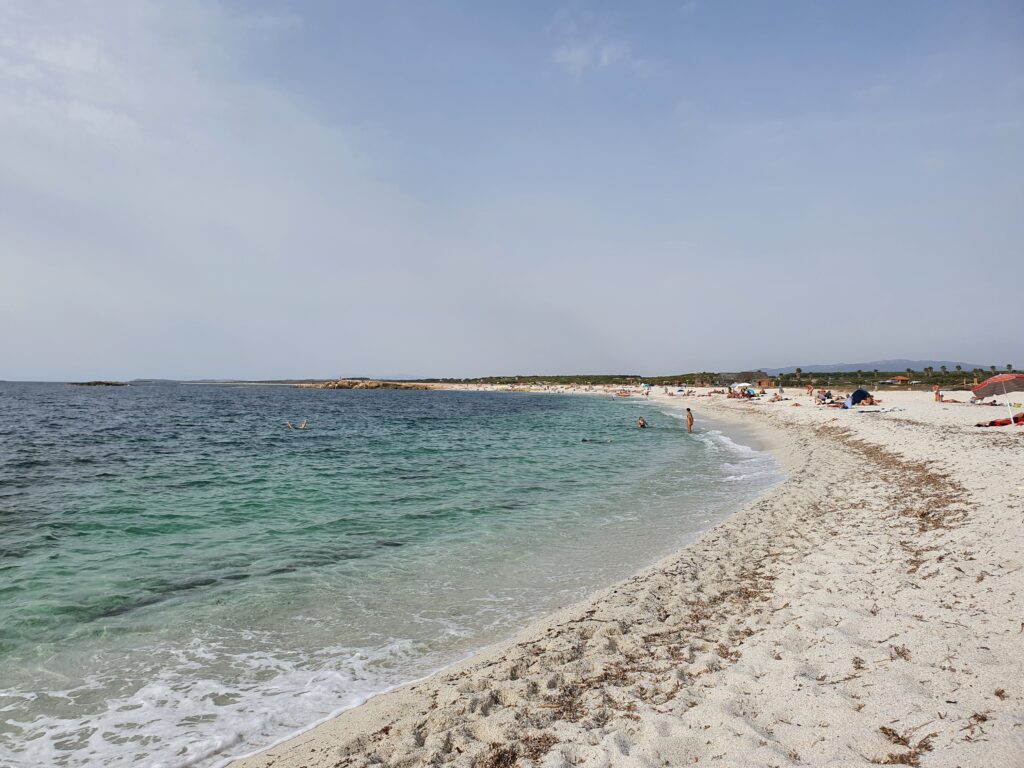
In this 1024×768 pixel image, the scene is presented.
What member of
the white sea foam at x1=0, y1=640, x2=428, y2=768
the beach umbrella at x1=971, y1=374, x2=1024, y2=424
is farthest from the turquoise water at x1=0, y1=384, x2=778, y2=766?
the beach umbrella at x1=971, y1=374, x2=1024, y2=424

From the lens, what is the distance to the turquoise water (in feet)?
17.1

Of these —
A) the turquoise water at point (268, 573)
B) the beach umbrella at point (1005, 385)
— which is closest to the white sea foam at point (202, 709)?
the turquoise water at point (268, 573)

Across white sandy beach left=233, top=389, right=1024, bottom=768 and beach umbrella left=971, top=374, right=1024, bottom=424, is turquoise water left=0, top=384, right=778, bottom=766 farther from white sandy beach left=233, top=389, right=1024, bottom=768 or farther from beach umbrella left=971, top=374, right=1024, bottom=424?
beach umbrella left=971, top=374, right=1024, bottom=424

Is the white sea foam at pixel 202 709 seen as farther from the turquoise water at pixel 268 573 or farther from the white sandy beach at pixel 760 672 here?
the white sandy beach at pixel 760 672

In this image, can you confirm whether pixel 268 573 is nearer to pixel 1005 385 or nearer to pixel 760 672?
pixel 760 672

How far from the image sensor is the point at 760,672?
4770 millimetres

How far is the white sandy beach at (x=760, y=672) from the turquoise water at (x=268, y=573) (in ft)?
3.00

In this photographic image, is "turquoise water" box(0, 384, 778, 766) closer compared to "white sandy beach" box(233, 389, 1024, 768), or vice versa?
"white sandy beach" box(233, 389, 1024, 768)

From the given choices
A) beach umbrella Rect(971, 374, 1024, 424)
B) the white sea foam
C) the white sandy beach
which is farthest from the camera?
beach umbrella Rect(971, 374, 1024, 424)

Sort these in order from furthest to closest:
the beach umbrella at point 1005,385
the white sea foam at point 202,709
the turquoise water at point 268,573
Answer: the beach umbrella at point 1005,385, the turquoise water at point 268,573, the white sea foam at point 202,709

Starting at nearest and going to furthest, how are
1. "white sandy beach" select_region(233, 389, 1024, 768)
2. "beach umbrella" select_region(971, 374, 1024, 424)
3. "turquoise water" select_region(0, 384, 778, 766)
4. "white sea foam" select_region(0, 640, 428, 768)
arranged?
"white sandy beach" select_region(233, 389, 1024, 768) < "white sea foam" select_region(0, 640, 428, 768) < "turquoise water" select_region(0, 384, 778, 766) < "beach umbrella" select_region(971, 374, 1024, 424)

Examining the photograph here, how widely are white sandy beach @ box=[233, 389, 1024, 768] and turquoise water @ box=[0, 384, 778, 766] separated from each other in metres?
0.92

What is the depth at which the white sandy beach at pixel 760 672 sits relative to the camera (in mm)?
3727

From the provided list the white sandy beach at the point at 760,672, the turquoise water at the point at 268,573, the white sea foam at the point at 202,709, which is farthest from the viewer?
the turquoise water at the point at 268,573
